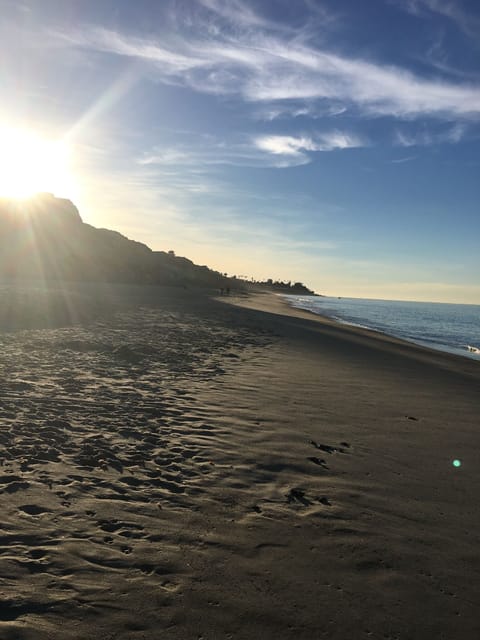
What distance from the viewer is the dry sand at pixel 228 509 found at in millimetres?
3646

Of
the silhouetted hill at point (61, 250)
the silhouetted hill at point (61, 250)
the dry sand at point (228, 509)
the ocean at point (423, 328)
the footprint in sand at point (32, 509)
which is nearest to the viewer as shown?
the dry sand at point (228, 509)

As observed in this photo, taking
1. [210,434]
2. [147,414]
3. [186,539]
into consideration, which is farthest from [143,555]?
[147,414]

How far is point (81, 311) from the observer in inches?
920

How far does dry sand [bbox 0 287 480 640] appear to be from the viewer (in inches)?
144

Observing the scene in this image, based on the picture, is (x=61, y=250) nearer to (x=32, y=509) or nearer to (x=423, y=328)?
(x=423, y=328)

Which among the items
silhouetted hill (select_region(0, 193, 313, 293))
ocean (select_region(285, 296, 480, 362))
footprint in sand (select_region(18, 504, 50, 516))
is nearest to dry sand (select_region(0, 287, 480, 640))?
footprint in sand (select_region(18, 504, 50, 516))

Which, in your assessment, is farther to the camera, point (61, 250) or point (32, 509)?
point (61, 250)

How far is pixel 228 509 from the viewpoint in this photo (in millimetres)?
5297

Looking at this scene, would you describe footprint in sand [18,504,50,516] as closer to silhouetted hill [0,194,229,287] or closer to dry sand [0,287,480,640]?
dry sand [0,287,480,640]

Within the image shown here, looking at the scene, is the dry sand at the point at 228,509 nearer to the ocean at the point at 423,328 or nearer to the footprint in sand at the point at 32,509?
the footprint in sand at the point at 32,509

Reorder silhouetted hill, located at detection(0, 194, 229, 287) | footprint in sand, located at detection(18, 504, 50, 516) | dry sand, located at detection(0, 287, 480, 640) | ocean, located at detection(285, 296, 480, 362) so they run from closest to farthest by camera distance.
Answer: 1. dry sand, located at detection(0, 287, 480, 640)
2. footprint in sand, located at detection(18, 504, 50, 516)
3. ocean, located at detection(285, 296, 480, 362)
4. silhouetted hill, located at detection(0, 194, 229, 287)

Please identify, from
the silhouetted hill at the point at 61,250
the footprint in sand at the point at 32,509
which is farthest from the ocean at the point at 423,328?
the footprint in sand at the point at 32,509

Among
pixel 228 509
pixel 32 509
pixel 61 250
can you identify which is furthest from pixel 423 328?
pixel 32 509

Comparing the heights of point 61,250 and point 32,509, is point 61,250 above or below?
above
